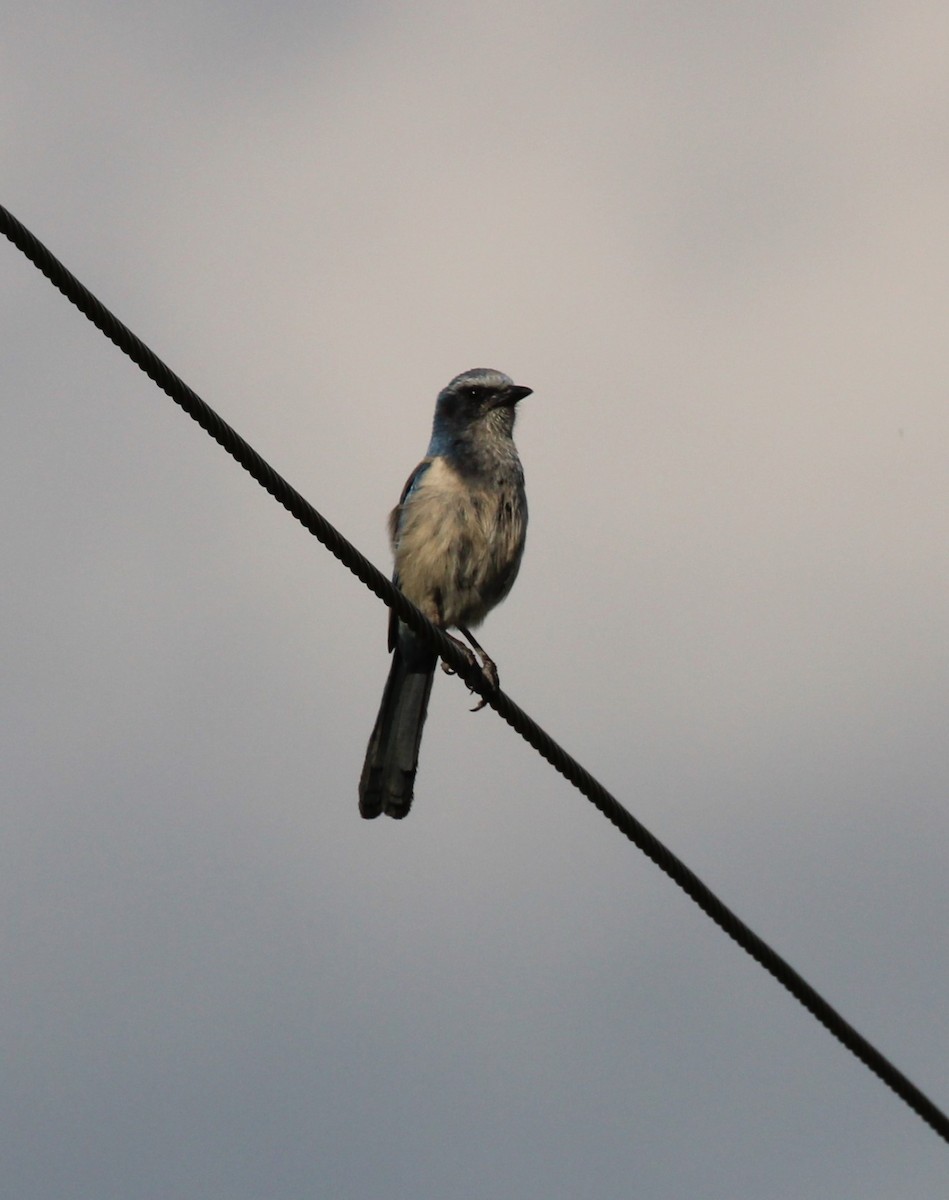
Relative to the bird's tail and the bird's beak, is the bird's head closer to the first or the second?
the bird's beak

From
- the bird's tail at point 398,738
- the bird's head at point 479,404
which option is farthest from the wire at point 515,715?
the bird's head at point 479,404

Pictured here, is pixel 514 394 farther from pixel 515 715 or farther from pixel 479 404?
pixel 515 715

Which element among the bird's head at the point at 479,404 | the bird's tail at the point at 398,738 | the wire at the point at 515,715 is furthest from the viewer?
the bird's head at the point at 479,404

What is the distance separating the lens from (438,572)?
8969mm

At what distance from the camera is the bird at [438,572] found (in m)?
8.74

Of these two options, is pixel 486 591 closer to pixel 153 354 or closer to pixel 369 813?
pixel 369 813

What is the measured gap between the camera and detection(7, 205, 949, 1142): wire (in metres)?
4.91

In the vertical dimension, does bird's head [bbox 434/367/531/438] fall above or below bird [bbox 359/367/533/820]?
above

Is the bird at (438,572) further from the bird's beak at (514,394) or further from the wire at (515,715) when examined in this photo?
the wire at (515,715)

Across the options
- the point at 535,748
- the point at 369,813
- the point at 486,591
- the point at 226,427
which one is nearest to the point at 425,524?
the point at 486,591

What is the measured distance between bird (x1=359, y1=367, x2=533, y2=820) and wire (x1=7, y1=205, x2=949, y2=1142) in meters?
2.72

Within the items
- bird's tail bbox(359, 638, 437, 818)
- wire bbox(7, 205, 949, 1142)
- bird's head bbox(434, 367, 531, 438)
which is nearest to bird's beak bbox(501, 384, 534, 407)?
bird's head bbox(434, 367, 531, 438)

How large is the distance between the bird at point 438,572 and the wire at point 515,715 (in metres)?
2.72

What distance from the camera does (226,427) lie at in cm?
518
